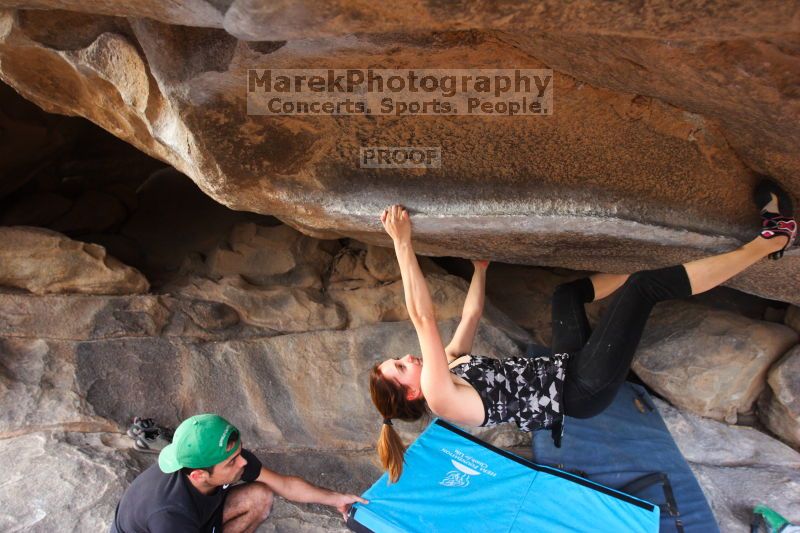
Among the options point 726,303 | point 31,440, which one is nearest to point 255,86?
point 31,440

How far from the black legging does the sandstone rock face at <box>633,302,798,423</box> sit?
115 cm

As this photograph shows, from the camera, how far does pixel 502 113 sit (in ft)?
6.29

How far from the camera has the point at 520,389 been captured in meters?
2.07

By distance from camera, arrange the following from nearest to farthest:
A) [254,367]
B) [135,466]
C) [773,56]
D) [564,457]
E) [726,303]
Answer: [773,56] < [135,466] < [564,457] < [254,367] < [726,303]

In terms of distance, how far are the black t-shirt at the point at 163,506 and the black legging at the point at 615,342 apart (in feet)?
4.06

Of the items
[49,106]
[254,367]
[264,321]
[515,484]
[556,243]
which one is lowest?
[515,484]

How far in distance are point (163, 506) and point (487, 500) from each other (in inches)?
48.5

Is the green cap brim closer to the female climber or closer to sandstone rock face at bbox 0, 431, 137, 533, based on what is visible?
sandstone rock face at bbox 0, 431, 137, 533

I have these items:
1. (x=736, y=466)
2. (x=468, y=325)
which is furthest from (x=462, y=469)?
(x=736, y=466)

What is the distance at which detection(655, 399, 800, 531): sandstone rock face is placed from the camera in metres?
2.57

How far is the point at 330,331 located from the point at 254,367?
1.31 feet

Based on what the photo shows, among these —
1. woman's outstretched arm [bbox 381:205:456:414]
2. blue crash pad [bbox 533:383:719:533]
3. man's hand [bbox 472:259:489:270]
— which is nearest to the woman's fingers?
woman's outstretched arm [bbox 381:205:456:414]

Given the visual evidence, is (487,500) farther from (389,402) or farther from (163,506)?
(163,506)

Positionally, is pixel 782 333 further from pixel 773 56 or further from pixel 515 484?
pixel 773 56
